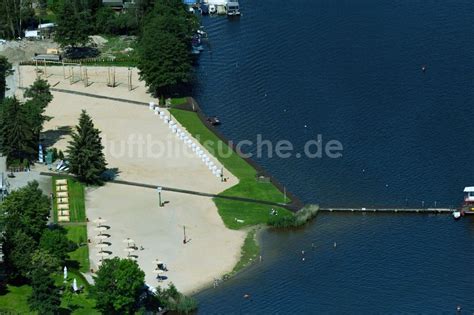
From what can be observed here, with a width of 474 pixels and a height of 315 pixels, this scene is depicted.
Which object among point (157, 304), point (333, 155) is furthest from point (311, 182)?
point (157, 304)

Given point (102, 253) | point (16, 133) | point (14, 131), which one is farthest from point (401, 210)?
point (14, 131)

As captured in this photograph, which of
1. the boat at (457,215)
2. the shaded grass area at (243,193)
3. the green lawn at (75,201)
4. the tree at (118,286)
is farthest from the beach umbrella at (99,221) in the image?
the boat at (457,215)

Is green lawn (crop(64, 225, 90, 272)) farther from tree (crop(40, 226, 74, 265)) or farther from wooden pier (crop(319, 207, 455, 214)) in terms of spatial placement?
wooden pier (crop(319, 207, 455, 214))

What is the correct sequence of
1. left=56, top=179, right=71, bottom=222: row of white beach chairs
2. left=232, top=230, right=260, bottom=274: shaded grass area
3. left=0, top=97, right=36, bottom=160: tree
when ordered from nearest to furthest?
A: left=232, top=230, right=260, bottom=274: shaded grass area, left=56, top=179, right=71, bottom=222: row of white beach chairs, left=0, top=97, right=36, bottom=160: tree

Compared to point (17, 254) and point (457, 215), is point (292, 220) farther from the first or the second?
point (17, 254)

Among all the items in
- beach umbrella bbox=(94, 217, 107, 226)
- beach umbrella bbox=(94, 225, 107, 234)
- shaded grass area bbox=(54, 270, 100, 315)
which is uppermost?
beach umbrella bbox=(94, 217, 107, 226)

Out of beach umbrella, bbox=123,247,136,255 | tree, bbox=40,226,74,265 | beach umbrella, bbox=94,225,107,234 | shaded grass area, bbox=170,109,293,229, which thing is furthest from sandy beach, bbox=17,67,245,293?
tree, bbox=40,226,74,265

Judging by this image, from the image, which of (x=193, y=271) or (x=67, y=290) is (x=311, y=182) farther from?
(x=67, y=290)
